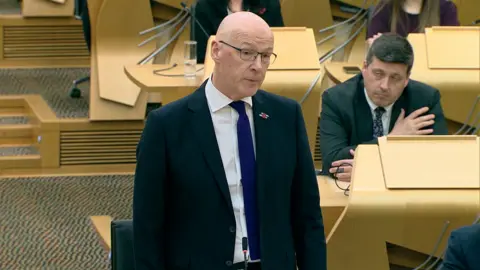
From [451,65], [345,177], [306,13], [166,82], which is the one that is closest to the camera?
[345,177]

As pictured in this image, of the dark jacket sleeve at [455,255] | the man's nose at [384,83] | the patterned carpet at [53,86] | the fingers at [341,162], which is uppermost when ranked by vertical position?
the dark jacket sleeve at [455,255]

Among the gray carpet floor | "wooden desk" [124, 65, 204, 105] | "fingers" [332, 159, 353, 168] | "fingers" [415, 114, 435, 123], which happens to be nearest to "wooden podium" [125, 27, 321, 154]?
"wooden desk" [124, 65, 204, 105]

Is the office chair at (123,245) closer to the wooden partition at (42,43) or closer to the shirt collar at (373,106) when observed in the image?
the shirt collar at (373,106)

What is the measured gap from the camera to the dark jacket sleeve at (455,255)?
1896 mm

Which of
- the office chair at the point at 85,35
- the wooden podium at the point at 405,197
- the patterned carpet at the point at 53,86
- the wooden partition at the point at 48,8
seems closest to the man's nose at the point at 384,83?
the wooden podium at the point at 405,197

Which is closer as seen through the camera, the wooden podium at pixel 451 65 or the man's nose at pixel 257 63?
the man's nose at pixel 257 63

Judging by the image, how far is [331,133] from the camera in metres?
3.71

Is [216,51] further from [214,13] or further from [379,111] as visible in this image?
[214,13]

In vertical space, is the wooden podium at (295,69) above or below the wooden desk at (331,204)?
above

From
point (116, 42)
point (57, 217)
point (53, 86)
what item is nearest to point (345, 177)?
point (57, 217)

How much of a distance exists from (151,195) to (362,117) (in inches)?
58.3

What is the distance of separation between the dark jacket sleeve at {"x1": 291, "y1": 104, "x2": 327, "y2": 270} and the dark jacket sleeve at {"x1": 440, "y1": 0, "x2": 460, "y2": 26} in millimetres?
2589

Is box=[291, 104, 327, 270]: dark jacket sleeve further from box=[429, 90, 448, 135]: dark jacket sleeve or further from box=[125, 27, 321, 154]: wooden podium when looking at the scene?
box=[125, 27, 321, 154]: wooden podium

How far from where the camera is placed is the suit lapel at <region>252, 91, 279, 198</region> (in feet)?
7.82
